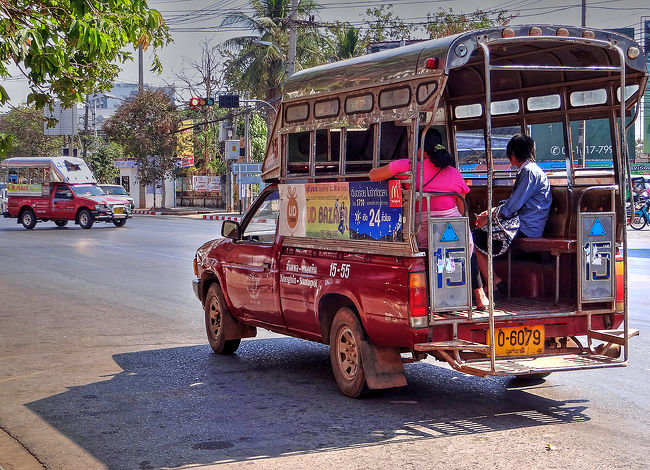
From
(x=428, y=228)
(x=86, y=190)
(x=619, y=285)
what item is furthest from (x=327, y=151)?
(x=86, y=190)

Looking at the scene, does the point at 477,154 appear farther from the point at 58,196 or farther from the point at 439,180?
the point at 58,196

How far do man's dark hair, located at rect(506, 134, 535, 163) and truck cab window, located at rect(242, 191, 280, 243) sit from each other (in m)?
2.16

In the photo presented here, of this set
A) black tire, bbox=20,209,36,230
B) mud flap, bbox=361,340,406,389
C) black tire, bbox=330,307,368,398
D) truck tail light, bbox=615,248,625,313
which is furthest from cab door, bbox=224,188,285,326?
black tire, bbox=20,209,36,230

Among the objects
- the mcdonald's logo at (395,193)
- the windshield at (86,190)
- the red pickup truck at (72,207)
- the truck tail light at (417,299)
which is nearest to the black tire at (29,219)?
the red pickup truck at (72,207)

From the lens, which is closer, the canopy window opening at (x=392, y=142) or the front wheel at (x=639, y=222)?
the canopy window opening at (x=392, y=142)

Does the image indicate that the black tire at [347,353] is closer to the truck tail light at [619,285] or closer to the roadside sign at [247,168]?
the truck tail light at [619,285]

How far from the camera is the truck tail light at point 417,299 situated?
22.4ft

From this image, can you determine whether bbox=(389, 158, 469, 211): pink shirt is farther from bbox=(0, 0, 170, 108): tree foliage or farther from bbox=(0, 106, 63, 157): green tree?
bbox=(0, 106, 63, 157): green tree

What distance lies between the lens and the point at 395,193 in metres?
7.10

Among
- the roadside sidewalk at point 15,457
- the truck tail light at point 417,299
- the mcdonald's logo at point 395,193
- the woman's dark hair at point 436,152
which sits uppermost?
the woman's dark hair at point 436,152

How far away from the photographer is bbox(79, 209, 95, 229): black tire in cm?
3700

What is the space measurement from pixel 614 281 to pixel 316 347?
3.64 meters

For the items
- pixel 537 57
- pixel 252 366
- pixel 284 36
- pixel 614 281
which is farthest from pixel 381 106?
pixel 284 36

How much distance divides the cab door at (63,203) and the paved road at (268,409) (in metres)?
25.9
